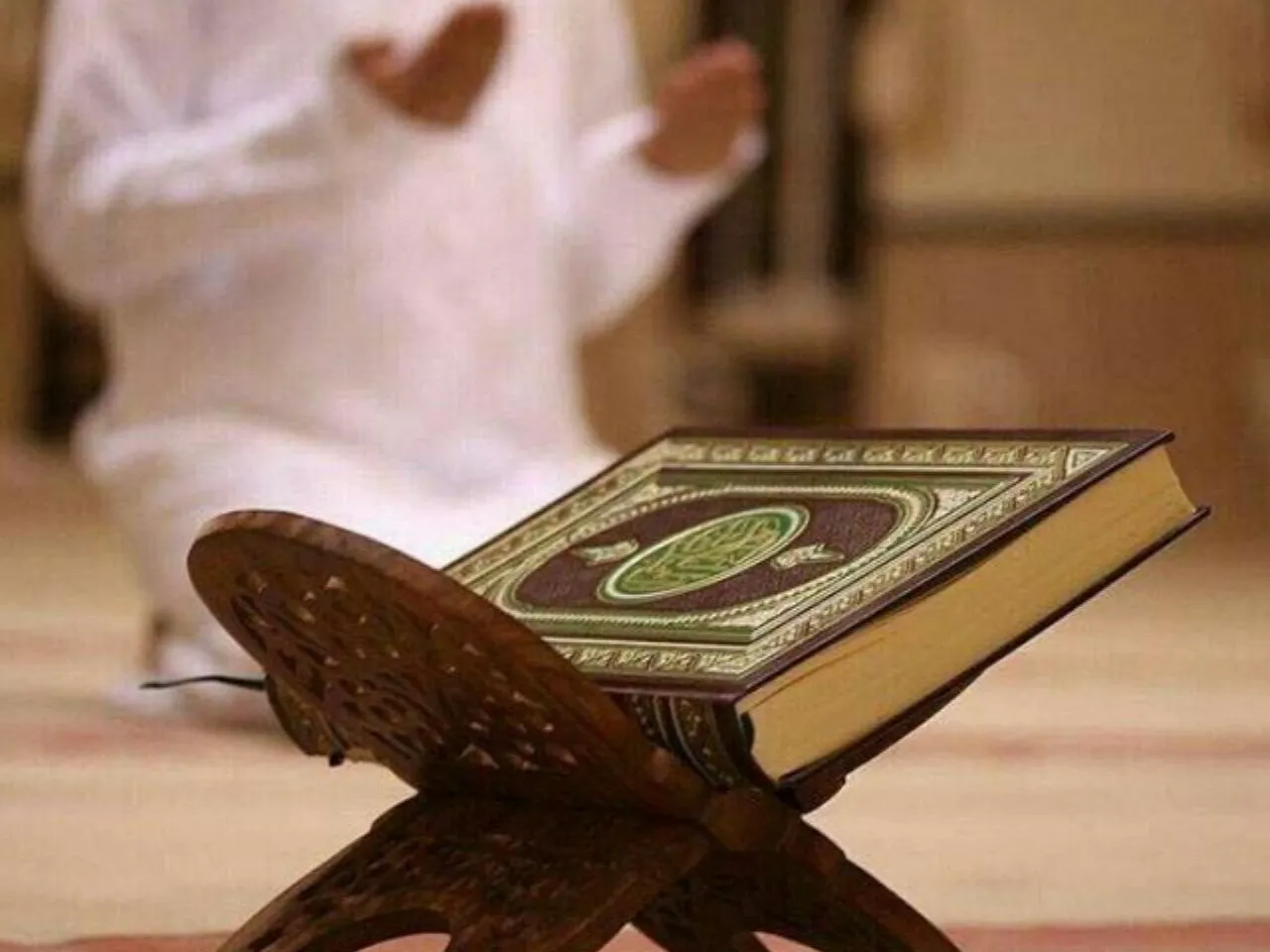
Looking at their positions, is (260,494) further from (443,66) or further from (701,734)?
(701,734)

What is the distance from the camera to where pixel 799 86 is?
5.21 m

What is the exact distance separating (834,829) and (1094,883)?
225mm

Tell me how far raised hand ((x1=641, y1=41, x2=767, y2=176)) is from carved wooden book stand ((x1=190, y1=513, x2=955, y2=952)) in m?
0.88

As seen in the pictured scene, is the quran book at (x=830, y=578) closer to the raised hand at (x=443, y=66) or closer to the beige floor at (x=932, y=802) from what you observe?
the beige floor at (x=932, y=802)

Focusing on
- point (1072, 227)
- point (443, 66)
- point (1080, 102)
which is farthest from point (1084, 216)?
point (443, 66)

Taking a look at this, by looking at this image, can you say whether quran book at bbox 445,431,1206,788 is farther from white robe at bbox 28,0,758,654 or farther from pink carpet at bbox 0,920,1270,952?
white robe at bbox 28,0,758,654

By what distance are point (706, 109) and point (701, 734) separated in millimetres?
1017

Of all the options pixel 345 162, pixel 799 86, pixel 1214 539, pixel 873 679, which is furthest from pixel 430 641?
pixel 799 86

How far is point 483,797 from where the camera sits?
742 mm

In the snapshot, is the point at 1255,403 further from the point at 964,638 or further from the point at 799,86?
the point at 964,638

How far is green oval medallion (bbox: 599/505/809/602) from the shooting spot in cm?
74

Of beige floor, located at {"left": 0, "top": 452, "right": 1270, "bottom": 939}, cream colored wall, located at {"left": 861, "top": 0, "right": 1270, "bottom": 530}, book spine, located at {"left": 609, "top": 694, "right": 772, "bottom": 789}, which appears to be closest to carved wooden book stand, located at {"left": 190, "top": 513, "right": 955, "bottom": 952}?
book spine, located at {"left": 609, "top": 694, "right": 772, "bottom": 789}

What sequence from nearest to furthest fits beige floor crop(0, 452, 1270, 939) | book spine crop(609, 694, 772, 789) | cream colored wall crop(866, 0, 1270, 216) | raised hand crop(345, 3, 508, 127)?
book spine crop(609, 694, 772, 789) < beige floor crop(0, 452, 1270, 939) < raised hand crop(345, 3, 508, 127) < cream colored wall crop(866, 0, 1270, 216)

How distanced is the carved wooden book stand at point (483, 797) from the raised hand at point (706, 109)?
2.88 ft
